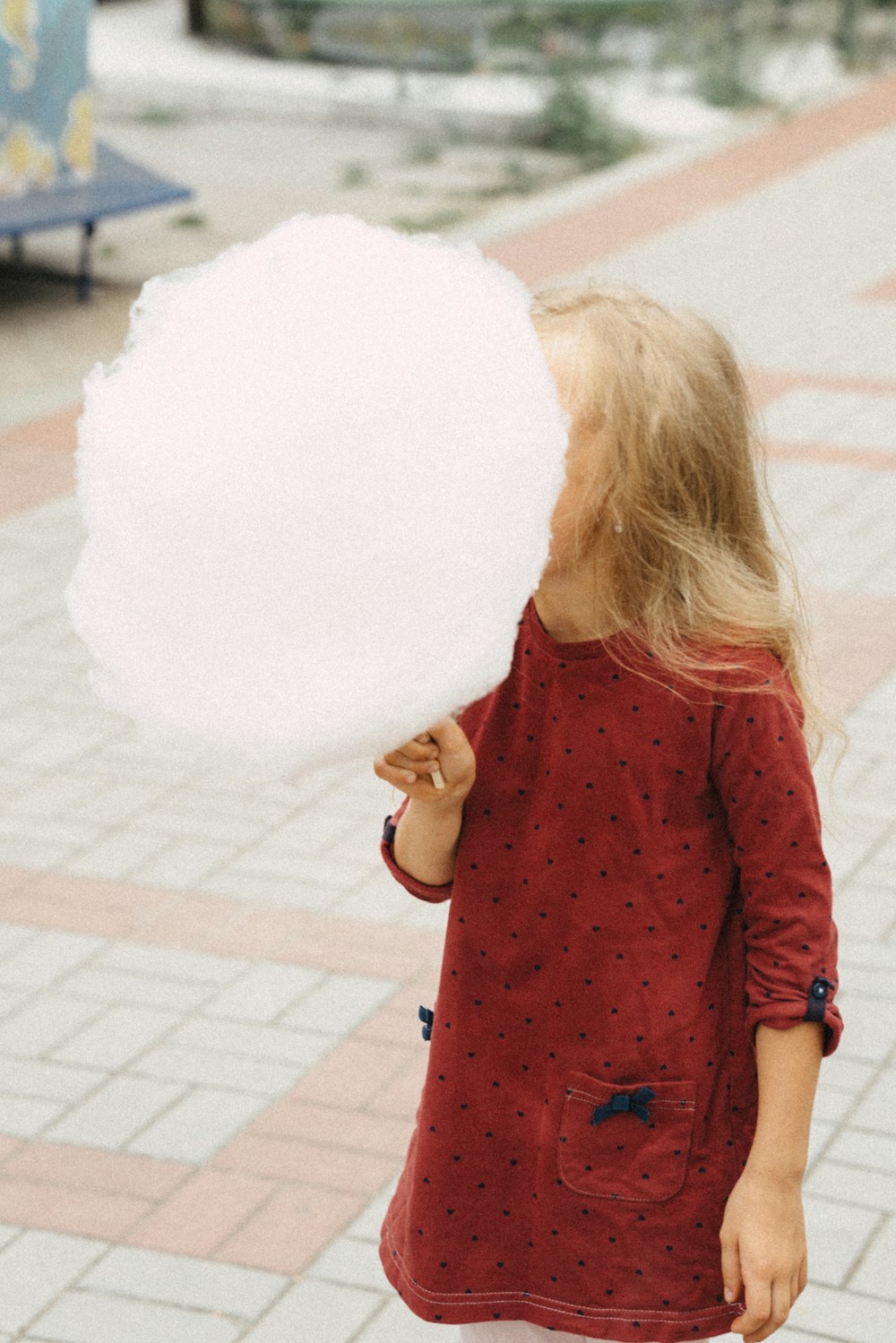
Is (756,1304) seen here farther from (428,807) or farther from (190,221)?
(190,221)

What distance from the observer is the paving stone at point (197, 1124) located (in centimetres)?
345

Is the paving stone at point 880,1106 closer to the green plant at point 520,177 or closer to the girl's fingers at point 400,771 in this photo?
the girl's fingers at point 400,771

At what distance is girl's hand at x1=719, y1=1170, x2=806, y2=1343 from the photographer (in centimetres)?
185

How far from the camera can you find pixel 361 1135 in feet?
11.4

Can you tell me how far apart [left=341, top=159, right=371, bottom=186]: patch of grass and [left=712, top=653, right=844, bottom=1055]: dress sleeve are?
41.7 ft

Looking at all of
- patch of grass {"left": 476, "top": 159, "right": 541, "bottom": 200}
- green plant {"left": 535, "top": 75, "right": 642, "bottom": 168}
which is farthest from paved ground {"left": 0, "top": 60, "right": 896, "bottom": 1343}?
green plant {"left": 535, "top": 75, "right": 642, "bottom": 168}

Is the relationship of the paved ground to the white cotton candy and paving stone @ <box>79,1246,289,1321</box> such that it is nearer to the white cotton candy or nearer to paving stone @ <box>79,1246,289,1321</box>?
paving stone @ <box>79,1246,289,1321</box>

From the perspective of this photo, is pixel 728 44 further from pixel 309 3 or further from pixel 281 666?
pixel 281 666

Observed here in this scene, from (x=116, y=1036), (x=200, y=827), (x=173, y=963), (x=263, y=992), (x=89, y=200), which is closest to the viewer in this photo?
(x=116, y=1036)

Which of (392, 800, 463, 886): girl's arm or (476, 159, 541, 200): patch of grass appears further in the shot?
(476, 159, 541, 200): patch of grass

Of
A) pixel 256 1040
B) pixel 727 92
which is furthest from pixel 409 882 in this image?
pixel 727 92

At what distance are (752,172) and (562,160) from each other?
70.9 inches

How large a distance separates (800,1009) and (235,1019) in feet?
7.32

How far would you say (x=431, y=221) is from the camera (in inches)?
496
